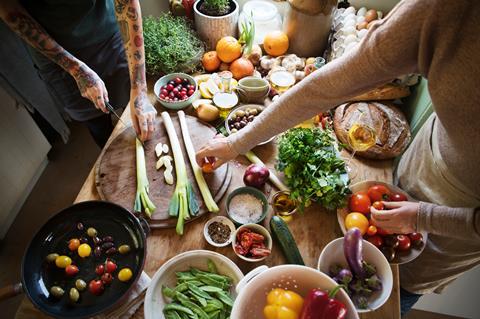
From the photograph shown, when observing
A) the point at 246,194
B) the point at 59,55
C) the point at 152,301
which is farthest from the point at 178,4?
the point at 152,301

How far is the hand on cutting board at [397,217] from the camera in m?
1.02

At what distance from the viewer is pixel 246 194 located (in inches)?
50.8

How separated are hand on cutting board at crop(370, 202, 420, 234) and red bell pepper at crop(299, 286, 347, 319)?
1.37ft

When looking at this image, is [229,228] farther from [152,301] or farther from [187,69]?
[187,69]

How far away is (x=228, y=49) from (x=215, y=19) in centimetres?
19

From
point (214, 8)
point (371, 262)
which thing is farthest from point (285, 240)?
point (214, 8)

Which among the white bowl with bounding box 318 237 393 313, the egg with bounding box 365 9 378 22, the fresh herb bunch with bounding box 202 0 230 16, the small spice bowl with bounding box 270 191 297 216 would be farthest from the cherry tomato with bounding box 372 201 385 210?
the fresh herb bunch with bounding box 202 0 230 16

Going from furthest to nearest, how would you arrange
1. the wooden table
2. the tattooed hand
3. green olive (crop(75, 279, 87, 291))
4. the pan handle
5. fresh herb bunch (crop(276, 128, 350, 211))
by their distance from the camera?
the tattooed hand
fresh herb bunch (crop(276, 128, 350, 211))
the wooden table
green olive (crop(75, 279, 87, 291))
the pan handle

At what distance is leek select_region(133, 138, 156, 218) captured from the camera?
1233 millimetres

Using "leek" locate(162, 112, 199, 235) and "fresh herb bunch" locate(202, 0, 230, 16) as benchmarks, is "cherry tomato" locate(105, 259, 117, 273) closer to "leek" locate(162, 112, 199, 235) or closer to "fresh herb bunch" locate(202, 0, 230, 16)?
"leek" locate(162, 112, 199, 235)

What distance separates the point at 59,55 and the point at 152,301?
1.16m

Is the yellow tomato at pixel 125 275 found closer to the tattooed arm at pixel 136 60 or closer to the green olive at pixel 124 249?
the green olive at pixel 124 249

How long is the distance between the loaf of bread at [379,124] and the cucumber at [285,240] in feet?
1.70

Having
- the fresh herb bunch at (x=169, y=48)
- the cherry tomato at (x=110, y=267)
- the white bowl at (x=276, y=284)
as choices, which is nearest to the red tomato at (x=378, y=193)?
the white bowl at (x=276, y=284)
